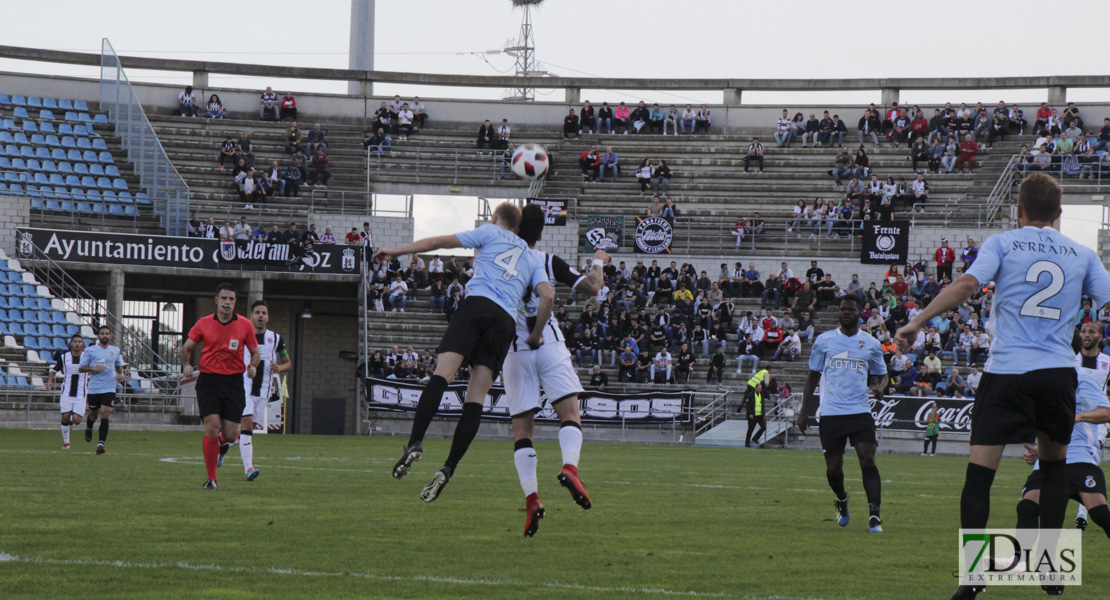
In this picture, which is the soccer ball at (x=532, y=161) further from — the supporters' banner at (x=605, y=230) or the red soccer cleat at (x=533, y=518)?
the supporters' banner at (x=605, y=230)

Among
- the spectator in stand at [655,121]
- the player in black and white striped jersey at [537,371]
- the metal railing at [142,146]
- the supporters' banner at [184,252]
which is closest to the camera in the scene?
the player in black and white striped jersey at [537,371]

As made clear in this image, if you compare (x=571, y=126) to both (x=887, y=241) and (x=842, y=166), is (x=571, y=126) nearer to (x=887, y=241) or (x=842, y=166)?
(x=842, y=166)

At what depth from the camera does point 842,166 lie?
4219cm

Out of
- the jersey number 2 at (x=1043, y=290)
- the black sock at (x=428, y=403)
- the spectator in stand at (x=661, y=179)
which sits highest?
the spectator in stand at (x=661, y=179)

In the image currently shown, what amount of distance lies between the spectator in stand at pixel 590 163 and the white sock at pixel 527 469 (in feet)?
115

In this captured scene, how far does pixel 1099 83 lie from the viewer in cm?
4300

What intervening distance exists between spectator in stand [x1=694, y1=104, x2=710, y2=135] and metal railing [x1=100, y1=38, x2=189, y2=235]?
61.3ft

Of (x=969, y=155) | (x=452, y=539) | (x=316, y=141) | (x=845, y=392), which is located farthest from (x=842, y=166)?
(x=452, y=539)

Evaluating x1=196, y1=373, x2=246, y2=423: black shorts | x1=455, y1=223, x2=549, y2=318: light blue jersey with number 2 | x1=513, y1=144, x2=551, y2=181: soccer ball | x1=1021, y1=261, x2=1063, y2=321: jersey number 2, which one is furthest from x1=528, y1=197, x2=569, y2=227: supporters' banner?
x1=1021, y1=261, x2=1063, y2=321: jersey number 2

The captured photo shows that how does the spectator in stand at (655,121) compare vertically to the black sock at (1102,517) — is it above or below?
above

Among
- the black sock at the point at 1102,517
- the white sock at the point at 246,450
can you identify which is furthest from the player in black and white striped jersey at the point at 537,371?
the white sock at the point at 246,450

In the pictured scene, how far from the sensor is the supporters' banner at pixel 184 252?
35.5 metres

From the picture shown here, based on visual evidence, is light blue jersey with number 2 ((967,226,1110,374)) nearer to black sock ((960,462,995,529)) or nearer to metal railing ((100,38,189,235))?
black sock ((960,462,995,529))

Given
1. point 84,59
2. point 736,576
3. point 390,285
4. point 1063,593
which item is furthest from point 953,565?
point 84,59
